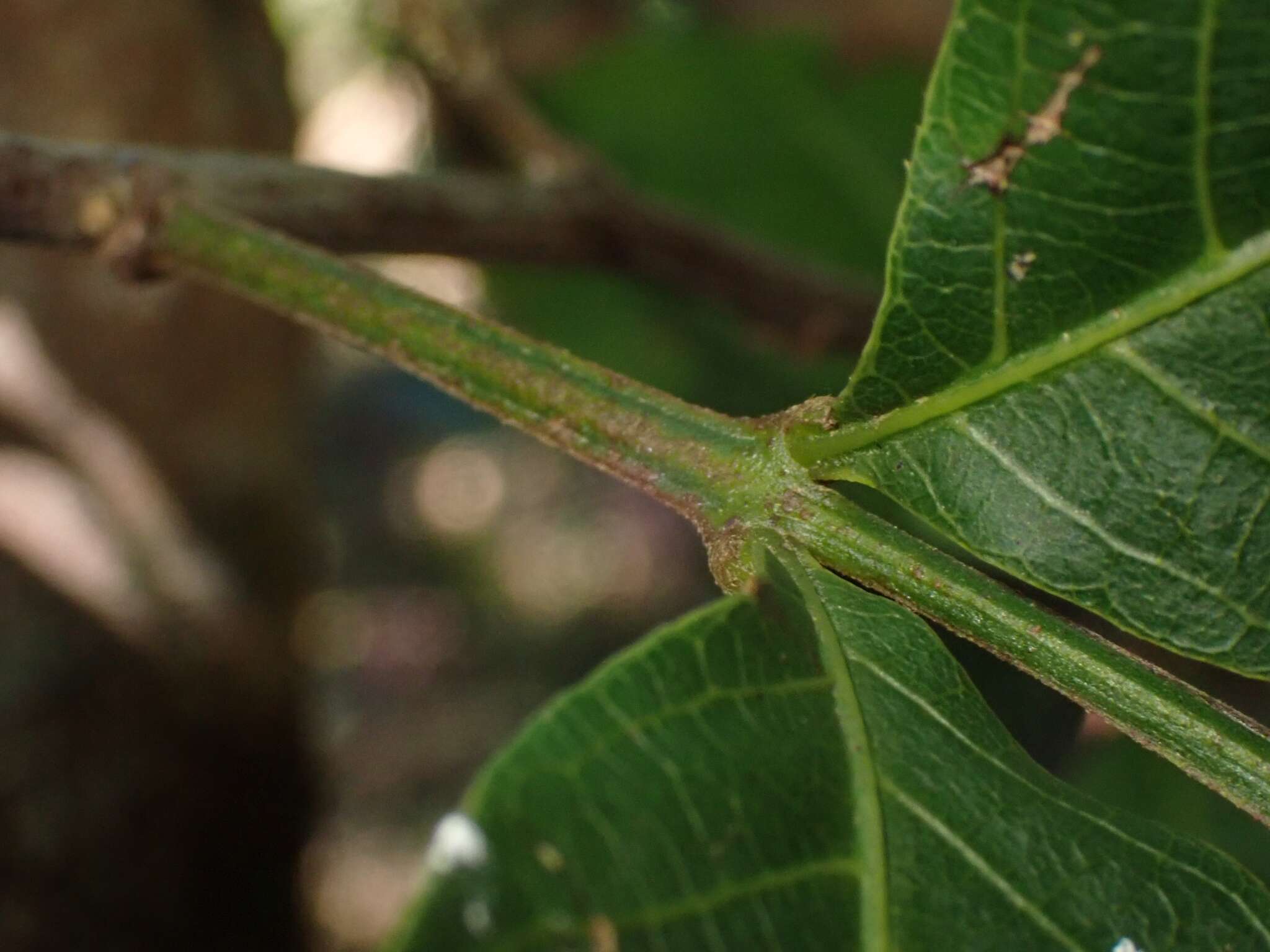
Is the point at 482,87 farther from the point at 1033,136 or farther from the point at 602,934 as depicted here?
the point at 602,934

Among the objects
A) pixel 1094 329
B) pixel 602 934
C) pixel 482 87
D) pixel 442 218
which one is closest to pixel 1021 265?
pixel 1094 329

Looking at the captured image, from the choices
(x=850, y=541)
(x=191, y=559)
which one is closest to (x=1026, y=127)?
(x=850, y=541)

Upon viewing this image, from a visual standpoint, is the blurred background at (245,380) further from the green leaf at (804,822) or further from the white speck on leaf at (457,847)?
the white speck on leaf at (457,847)

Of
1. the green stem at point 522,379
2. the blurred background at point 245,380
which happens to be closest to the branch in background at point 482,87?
the blurred background at point 245,380

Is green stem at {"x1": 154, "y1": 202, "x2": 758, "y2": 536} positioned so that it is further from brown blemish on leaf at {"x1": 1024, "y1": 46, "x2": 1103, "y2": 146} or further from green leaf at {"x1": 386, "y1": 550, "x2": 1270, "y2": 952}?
brown blemish on leaf at {"x1": 1024, "y1": 46, "x2": 1103, "y2": 146}

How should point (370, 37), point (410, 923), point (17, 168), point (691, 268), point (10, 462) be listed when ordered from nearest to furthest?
point (410, 923)
point (17, 168)
point (691, 268)
point (10, 462)
point (370, 37)

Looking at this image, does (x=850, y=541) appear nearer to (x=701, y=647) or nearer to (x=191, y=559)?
(x=701, y=647)
